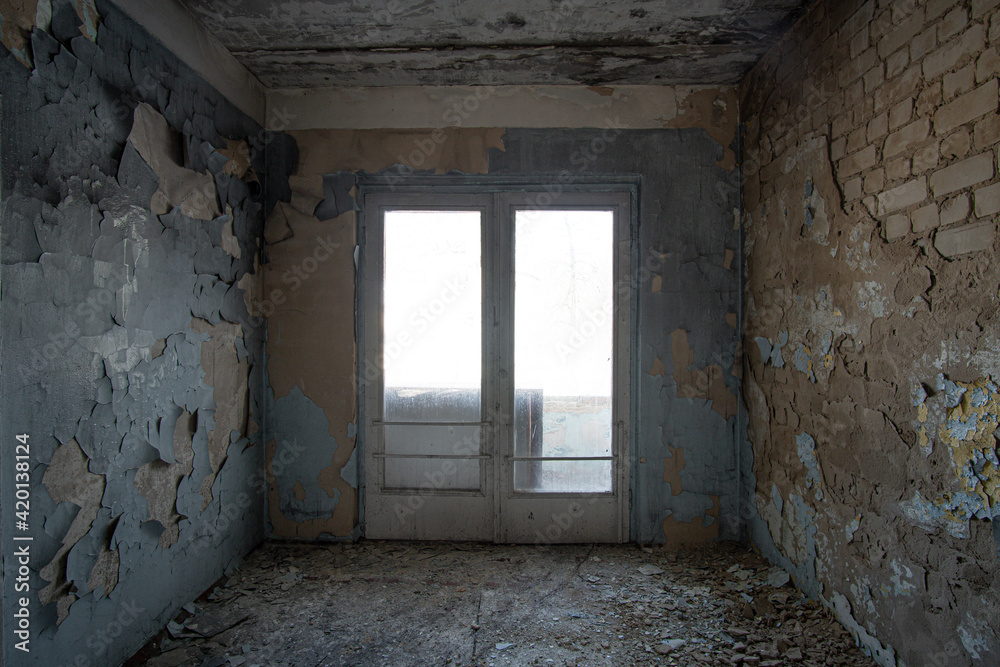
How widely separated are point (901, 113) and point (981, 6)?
34cm

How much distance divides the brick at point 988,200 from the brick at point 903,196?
19 cm

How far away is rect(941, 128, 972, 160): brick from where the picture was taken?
4.83 feet

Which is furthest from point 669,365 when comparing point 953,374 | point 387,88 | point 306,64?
point 306,64

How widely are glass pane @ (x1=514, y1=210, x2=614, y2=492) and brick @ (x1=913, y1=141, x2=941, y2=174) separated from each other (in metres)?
1.45

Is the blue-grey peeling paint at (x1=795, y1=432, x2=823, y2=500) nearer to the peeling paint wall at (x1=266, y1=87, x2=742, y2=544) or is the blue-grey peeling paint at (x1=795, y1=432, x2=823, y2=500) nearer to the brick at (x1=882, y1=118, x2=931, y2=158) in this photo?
the peeling paint wall at (x1=266, y1=87, x2=742, y2=544)

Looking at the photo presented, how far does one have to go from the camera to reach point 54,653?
156 cm

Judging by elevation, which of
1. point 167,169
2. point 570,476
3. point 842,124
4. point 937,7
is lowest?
point 570,476

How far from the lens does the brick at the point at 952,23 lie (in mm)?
1474

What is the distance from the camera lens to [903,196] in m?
1.69

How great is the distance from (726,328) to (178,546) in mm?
2906

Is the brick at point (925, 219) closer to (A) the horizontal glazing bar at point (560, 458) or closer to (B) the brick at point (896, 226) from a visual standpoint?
(B) the brick at point (896, 226)

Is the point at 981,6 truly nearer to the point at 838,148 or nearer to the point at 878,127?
the point at 878,127

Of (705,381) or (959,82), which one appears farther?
(705,381)

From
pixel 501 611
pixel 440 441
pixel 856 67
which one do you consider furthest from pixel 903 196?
pixel 440 441
